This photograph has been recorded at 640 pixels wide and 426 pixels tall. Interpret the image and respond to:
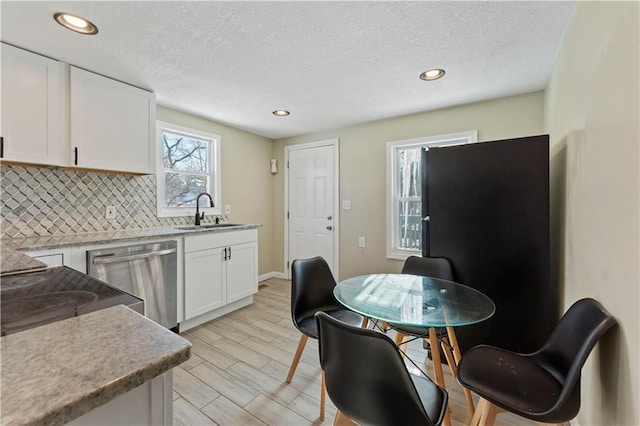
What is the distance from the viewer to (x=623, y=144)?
0.99m

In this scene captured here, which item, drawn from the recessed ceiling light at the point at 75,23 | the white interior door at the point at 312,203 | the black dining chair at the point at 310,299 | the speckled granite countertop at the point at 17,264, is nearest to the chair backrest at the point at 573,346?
the black dining chair at the point at 310,299

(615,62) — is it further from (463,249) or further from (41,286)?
(41,286)

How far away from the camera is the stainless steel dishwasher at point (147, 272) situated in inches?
82.0

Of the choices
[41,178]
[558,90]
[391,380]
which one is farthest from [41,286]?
[558,90]

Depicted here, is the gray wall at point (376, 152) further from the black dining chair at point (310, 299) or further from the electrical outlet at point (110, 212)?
the electrical outlet at point (110, 212)

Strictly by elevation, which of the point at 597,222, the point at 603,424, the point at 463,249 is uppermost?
the point at 597,222

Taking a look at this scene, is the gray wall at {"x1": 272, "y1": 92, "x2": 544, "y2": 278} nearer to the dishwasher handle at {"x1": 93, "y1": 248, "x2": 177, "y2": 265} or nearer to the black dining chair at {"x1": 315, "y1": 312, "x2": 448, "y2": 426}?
the dishwasher handle at {"x1": 93, "y1": 248, "x2": 177, "y2": 265}

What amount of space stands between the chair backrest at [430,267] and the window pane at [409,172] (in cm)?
128

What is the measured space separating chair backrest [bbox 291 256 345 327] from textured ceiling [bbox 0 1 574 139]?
152 cm

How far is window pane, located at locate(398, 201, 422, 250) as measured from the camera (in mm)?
3369

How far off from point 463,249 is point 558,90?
1.31 metres

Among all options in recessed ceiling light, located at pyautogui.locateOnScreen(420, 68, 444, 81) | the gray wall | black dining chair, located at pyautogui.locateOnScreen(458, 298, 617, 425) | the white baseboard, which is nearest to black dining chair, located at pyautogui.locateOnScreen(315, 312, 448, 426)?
black dining chair, located at pyautogui.locateOnScreen(458, 298, 617, 425)

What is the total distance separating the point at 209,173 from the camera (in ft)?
11.8

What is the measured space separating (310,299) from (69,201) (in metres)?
2.22
